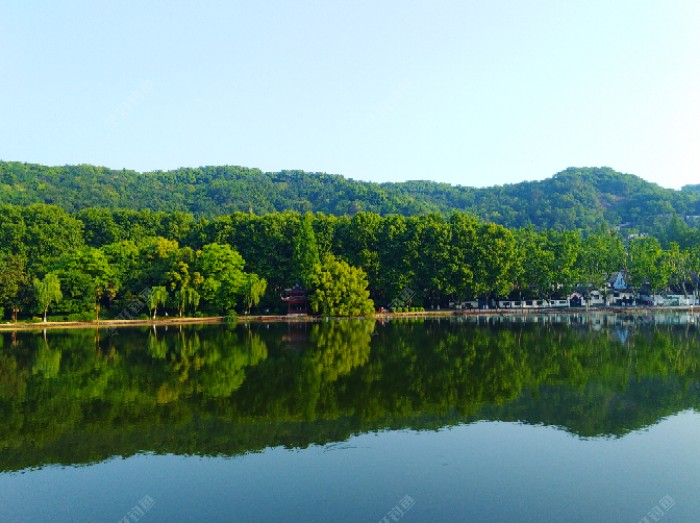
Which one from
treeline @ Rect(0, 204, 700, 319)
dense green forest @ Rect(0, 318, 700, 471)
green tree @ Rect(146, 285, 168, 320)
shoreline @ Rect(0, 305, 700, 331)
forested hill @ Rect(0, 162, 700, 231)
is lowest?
shoreline @ Rect(0, 305, 700, 331)

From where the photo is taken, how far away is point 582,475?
38.1 feet

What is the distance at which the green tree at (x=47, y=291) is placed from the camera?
1767 inches

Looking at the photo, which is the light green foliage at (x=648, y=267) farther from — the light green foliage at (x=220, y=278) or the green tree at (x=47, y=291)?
the green tree at (x=47, y=291)

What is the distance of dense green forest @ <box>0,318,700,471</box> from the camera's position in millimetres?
14672

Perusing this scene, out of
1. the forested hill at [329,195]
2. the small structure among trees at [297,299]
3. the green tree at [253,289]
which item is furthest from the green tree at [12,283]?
the forested hill at [329,195]

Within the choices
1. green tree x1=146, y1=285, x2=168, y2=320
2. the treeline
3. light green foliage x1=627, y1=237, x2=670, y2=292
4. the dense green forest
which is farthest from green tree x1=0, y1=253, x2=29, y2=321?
light green foliage x1=627, y1=237, x2=670, y2=292

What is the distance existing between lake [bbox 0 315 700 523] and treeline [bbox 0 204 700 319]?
2164 cm

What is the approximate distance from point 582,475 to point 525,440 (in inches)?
91.0

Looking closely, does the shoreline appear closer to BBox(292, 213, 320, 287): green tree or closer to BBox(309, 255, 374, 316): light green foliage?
BBox(309, 255, 374, 316): light green foliage

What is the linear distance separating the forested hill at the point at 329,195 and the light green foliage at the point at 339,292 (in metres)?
63.2

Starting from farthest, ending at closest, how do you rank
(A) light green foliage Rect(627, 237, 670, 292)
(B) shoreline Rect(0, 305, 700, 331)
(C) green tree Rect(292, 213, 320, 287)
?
(A) light green foliage Rect(627, 237, 670, 292), (C) green tree Rect(292, 213, 320, 287), (B) shoreline Rect(0, 305, 700, 331)

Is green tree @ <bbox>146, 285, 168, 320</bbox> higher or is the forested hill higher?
the forested hill

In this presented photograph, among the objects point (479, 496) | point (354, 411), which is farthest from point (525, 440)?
point (354, 411)

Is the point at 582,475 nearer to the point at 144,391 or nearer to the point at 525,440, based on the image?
the point at 525,440
